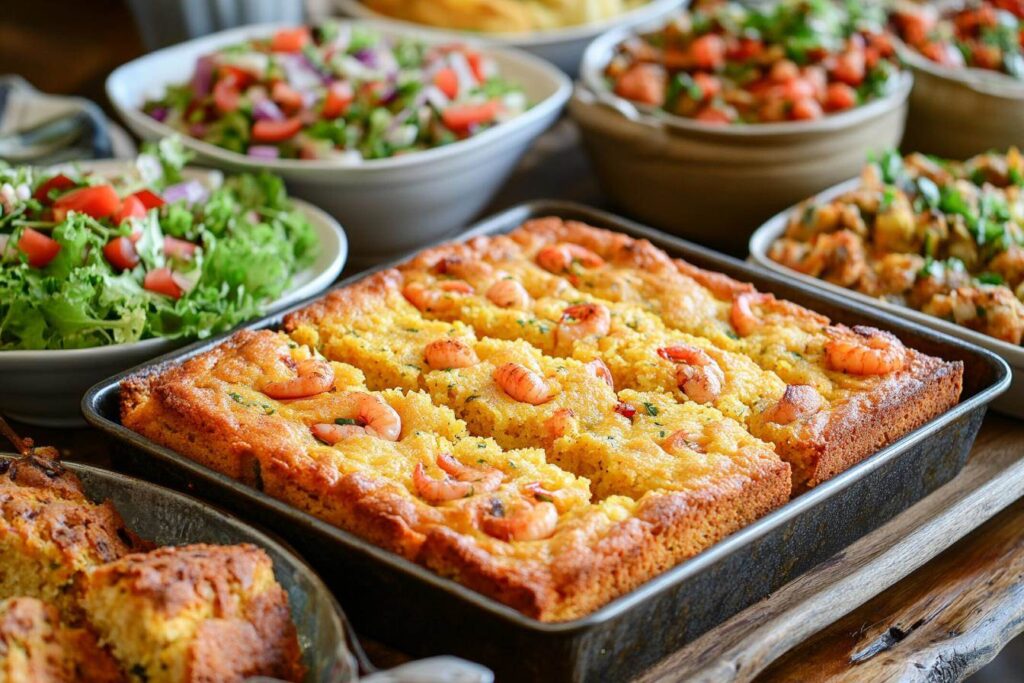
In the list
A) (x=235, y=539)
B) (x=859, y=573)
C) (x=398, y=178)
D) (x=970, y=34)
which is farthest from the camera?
(x=970, y=34)

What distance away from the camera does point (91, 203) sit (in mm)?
3076

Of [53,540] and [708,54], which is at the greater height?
[708,54]

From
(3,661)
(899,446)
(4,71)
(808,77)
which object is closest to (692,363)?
(899,446)

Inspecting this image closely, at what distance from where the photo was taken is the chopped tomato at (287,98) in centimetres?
400

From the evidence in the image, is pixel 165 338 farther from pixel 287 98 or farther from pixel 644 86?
pixel 644 86

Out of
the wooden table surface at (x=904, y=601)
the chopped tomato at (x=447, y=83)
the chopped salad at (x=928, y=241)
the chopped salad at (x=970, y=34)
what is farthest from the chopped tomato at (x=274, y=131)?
the chopped salad at (x=970, y=34)

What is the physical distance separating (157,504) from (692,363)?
124 centimetres

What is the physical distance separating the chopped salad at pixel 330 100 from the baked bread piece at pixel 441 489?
1.44m

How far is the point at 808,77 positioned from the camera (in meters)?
4.20

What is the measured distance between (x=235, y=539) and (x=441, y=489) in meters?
0.39

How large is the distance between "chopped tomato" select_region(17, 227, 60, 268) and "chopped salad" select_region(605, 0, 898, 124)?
214 cm

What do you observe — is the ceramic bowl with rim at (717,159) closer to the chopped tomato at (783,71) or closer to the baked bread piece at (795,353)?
the chopped tomato at (783,71)

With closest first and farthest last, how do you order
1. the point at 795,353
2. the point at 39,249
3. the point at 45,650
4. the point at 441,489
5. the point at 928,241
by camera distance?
the point at 45,650, the point at 441,489, the point at 795,353, the point at 39,249, the point at 928,241

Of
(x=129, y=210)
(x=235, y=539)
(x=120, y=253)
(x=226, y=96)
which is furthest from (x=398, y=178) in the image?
(x=235, y=539)
